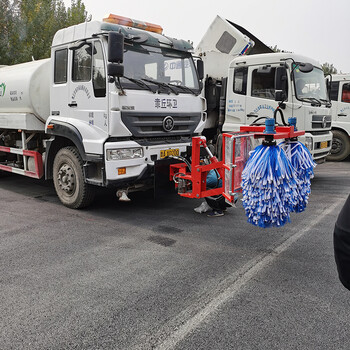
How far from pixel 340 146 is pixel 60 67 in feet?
29.0

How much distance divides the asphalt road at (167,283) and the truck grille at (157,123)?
125 centimetres

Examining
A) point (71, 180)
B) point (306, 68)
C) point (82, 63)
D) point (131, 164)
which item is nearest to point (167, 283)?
point (131, 164)

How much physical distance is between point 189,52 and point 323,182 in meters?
4.23

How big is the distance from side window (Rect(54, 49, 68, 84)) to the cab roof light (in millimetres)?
881

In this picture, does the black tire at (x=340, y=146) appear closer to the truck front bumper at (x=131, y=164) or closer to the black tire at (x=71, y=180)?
the truck front bumper at (x=131, y=164)

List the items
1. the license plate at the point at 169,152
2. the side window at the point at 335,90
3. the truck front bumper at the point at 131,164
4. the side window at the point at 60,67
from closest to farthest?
1. the truck front bumper at the point at 131,164
2. the license plate at the point at 169,152
3. the side window at the point at 60,67
4. the side window at the point at 335,90

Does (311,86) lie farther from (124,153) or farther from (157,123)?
(124,153)

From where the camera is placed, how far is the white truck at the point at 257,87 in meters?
7.34

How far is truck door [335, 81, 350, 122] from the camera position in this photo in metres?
10.9

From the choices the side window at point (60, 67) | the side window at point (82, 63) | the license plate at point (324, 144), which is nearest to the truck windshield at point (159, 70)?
the side window at point (82, 63)

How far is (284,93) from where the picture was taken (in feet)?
23.2

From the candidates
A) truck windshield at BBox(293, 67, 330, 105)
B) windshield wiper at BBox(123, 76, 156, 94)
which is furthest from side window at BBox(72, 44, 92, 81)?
truck windshield at BBox(293, 67, 330, 105)

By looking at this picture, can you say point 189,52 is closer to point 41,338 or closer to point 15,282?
point 15,282

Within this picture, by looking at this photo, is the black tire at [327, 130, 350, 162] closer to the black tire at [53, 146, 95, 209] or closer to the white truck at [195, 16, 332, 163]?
the white truck at [195, 16, 332, 163]
